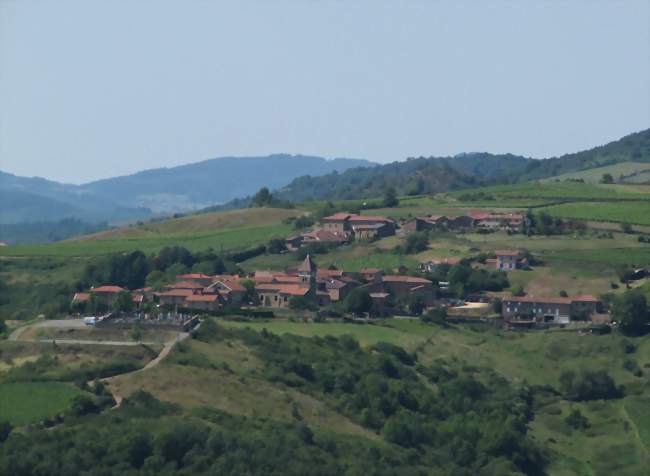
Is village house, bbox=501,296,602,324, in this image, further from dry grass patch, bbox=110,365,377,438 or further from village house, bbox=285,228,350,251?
village house, bbox=285,228,350,251

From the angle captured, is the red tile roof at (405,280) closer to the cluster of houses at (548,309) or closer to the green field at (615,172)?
the cluster of houses at (548,309)

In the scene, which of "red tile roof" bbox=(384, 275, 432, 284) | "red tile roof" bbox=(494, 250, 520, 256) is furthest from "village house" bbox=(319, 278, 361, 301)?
"red tile roof" bbox=(494, 250, 520, 256)

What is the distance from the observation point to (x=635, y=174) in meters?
168

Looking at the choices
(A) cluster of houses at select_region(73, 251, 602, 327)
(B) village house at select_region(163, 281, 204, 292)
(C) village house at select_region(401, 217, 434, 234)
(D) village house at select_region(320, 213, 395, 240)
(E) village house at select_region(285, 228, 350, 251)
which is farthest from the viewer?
(C) village house at select_region(401, 217, 434, 234)

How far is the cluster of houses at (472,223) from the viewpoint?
10744cm

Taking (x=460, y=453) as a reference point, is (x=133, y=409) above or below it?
above

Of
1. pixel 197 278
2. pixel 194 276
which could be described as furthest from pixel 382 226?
pixel 197 278

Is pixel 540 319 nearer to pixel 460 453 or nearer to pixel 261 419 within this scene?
pixel 460 453

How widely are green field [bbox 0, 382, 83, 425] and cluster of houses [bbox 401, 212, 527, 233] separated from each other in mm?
52250

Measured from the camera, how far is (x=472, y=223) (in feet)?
361

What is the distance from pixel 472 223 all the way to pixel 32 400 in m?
58.6

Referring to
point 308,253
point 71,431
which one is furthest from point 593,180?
point 71,431

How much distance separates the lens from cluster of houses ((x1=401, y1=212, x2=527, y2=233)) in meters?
107

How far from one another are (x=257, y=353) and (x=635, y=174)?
108635 millimetres
